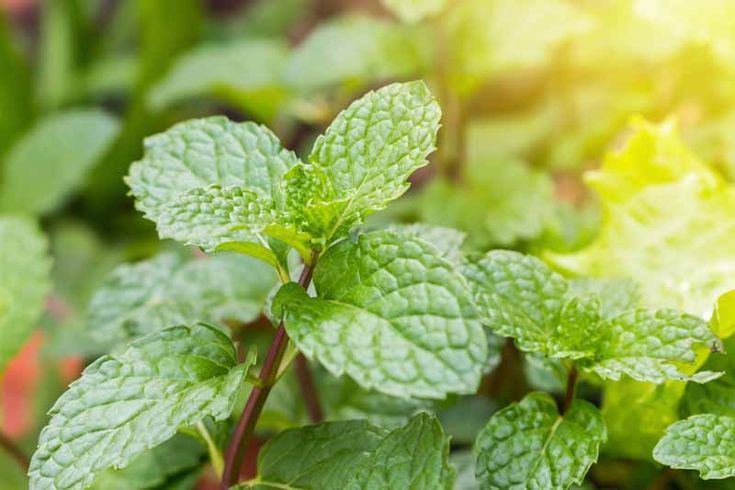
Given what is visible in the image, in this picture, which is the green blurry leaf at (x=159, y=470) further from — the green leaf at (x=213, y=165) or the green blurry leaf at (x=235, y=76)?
the green blurry leaf at (x=235, y=76)

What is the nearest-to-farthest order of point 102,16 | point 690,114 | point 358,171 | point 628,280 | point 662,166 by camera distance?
point 358,171 < point 628,280 < point 662,166 < point 690,114 < point 102,16

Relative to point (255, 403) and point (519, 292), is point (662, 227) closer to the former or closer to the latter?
point (519, 292)

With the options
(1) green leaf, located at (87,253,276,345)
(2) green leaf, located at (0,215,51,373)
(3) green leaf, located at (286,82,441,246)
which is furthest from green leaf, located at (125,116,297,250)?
(2) green leaf, located at (0,215,51,373)

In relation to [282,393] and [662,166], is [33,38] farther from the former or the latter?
[662,166]

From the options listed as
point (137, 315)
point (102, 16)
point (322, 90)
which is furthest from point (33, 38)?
point (137, 315)

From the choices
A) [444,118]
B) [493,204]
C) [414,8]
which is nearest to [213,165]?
[414,8]

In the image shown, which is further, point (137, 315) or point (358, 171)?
point (137, 315)

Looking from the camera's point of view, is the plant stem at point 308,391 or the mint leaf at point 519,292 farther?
the plant stem at point 308,391

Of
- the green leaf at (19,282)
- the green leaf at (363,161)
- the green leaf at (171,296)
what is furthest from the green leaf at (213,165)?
the green leaf at (19,282)

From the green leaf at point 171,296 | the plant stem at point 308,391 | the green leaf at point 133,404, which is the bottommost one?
the plant stem at point 308,391
